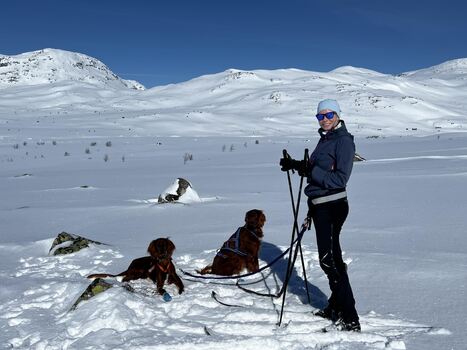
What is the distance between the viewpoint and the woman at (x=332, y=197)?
338 cm

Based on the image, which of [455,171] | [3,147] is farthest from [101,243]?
[3,147]

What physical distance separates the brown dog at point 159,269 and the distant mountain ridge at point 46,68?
379ft

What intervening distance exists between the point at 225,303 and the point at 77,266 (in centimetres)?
223

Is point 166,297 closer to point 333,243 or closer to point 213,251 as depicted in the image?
point 333,243

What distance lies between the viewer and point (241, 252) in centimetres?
490

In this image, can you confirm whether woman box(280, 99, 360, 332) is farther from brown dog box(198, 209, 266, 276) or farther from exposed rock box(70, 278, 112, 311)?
exposed rock box(70, 278, 112, 311)

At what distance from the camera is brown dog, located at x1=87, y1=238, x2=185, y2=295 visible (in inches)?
169

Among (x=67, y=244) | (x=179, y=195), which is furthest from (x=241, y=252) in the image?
(x=179, y=195)

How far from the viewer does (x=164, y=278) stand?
4.28m

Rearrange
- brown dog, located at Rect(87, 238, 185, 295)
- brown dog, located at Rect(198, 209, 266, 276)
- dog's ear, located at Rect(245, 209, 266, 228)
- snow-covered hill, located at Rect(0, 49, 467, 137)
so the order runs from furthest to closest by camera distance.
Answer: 1. snow-covered hill, located at Rect(0, 49, 467, 137)
2. dog's ear, located at Rect(245, 209, 266, 228)
3. brown dog, located at Rect(198, 209, 266, 276)
4. brown dog, located at Rect(87, 238, 185, 295)

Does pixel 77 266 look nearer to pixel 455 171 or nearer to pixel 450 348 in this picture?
pixel 450 348

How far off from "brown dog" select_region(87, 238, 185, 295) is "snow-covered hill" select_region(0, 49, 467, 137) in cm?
2825

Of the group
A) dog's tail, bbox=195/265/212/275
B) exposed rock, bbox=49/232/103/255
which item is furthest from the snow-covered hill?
dog's tail, bbox=195/265/212/275

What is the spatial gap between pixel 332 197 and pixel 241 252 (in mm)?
1730
